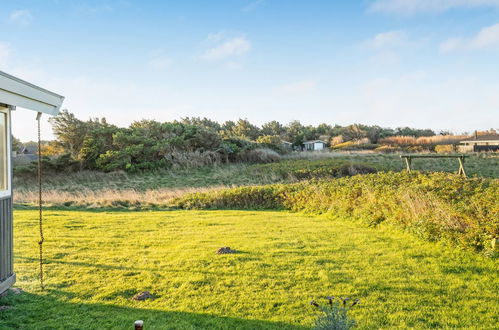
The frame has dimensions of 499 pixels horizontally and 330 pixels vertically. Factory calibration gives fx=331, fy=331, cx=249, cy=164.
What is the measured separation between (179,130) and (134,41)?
14.8m

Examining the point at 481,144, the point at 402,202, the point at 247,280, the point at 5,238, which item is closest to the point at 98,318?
A: the point at 5,238

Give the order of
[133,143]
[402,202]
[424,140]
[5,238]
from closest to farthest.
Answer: [5,238] < [402,202] < [133,143] < [424,140]

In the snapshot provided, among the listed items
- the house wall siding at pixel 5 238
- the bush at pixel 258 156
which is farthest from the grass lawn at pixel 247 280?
the bush at pixel 258 156

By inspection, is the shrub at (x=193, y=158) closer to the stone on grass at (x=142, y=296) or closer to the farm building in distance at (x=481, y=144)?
the farm building in distance at (x=481, y=144)

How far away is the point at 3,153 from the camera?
450 cm

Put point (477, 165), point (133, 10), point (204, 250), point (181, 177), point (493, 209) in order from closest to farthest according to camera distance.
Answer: point (493, 209) < point (204, 250) < point (133, 10) < point (477, 165) < point (181, 177)

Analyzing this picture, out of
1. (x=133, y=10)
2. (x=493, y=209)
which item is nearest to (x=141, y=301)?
(x=493, y=209)

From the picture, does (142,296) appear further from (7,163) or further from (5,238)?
(7,163)

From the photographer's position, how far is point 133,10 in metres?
13.8

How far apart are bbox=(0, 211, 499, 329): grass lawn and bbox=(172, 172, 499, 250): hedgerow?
0.43 metres

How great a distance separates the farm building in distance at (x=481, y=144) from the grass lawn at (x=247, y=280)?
2696cm

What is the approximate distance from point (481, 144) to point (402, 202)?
3139 centimetres

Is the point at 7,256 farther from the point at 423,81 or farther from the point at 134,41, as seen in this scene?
the point at 423,81

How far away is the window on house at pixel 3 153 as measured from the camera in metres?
4.44
